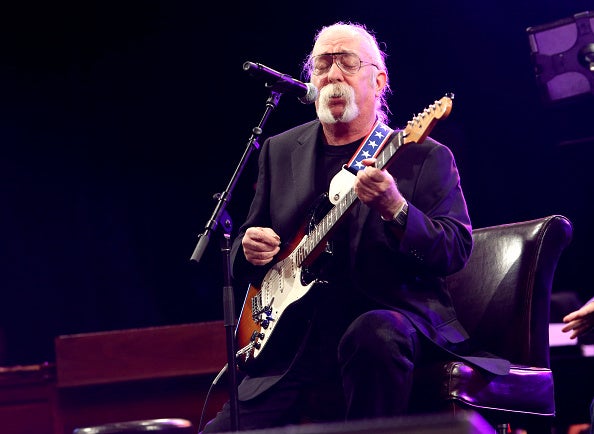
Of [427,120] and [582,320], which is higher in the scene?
[427,120]

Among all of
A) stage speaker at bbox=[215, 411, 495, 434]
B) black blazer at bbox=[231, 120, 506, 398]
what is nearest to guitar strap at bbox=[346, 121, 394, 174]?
black blazer at bbox=[231, 120, 506, 398]

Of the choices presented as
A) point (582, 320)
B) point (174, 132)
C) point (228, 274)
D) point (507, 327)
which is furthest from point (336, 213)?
point (174, 132)

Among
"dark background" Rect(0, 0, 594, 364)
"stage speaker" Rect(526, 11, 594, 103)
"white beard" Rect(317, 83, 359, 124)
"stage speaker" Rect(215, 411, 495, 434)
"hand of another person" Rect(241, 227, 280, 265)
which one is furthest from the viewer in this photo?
"dark background" Rect(0, 0, 594, 364)

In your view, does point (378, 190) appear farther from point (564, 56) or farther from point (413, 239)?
point (564, 56)

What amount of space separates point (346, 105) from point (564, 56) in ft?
10.4

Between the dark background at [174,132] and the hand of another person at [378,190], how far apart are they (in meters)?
3.66

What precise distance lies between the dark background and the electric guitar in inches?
130

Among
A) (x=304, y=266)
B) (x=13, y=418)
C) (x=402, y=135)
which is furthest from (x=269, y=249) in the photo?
(x=13, y=418)

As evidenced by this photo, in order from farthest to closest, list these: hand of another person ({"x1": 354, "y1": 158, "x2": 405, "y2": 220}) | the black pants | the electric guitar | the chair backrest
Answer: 1. the chair backrest
2. the electric guitar
3. hand of another person ({"x1": 354, "y1": 158, "x2": 405, "y2": 220})
4. the black pants

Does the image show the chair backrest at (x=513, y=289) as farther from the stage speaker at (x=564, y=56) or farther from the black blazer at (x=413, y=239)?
the stage speaker at (x=564, y=56)

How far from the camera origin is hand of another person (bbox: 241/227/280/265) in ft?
9.29

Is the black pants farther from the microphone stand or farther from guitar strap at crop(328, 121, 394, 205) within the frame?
guitar strap at crop(328, 121, 394, 205)

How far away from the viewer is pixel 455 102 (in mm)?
6047

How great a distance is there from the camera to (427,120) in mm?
2400
